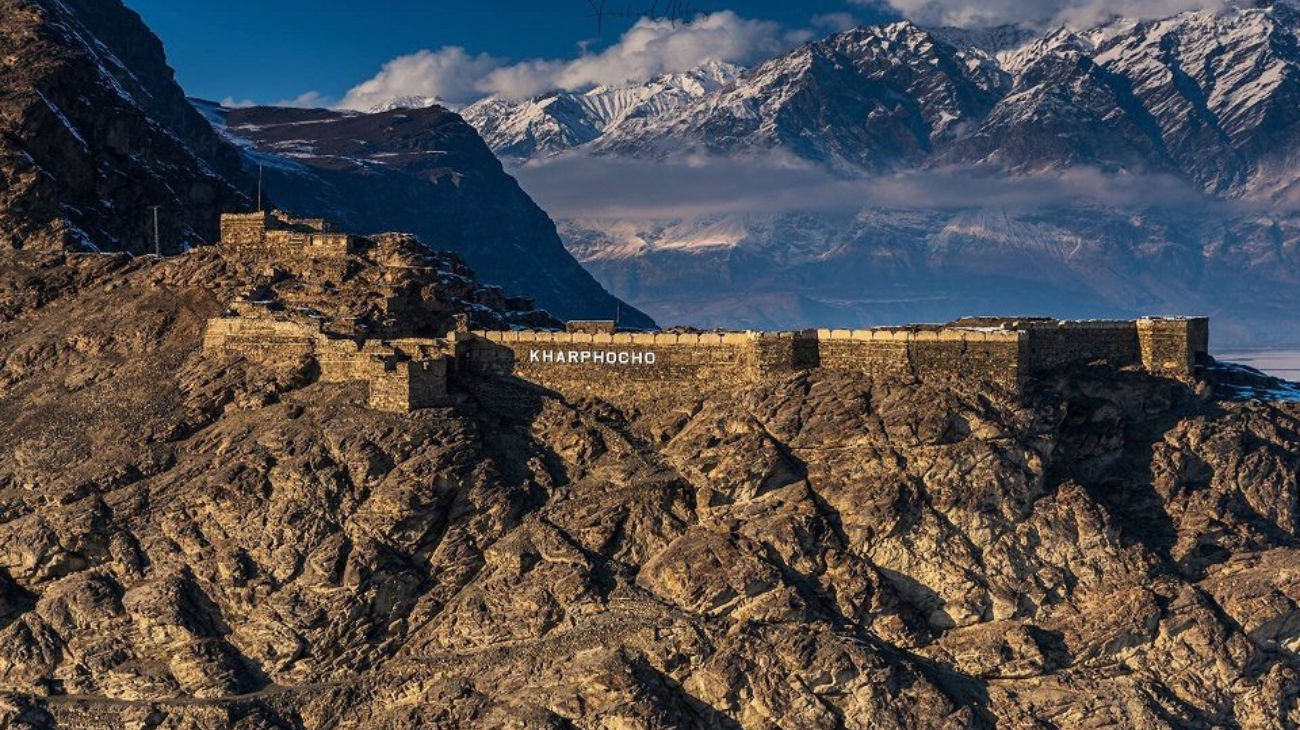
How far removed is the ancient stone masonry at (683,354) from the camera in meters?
102

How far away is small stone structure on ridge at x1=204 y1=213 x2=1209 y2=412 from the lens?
10244 centimetres

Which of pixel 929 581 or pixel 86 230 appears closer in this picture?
pixel 929 581

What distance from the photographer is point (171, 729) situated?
8975 centimetres

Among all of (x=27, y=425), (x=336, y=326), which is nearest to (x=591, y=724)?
(x=336, y=326)

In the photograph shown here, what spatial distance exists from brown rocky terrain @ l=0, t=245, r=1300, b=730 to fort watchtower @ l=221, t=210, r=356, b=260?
44.0 feet

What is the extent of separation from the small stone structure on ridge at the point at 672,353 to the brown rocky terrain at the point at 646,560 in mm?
1430

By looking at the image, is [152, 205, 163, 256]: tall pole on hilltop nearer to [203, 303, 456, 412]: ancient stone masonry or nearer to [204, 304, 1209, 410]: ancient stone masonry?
[203, 303, 456, 412]: ancient stone masonry

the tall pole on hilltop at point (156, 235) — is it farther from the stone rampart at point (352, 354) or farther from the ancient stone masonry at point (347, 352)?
the stone rampart at point (352, 354)

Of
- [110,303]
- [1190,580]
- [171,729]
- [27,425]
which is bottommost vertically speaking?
[171,729]

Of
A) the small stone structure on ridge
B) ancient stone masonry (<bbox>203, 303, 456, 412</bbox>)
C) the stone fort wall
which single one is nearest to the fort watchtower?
the small stone structure on ridge

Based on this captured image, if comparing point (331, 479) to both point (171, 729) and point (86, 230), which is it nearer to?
point (171, 729)

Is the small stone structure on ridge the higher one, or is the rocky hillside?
the rocky hillside

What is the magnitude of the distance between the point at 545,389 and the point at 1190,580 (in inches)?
1468

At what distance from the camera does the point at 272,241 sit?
118438 millimetres
